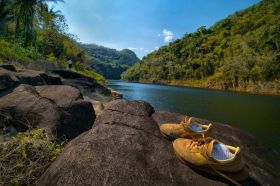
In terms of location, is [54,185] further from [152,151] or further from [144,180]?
[152,151]

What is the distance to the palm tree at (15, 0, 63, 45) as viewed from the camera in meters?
51.8

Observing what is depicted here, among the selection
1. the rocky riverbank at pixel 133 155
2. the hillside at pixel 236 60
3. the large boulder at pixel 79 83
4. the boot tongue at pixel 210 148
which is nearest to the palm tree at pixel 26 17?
the large boulder at pixel 79 83

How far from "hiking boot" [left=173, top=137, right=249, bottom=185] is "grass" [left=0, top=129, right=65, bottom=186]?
2.71 meters

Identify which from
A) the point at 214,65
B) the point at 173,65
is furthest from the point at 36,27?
the point at 173,65

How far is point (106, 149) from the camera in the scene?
14.4 feet

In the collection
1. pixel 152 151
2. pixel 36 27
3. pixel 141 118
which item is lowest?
pixel 152 151

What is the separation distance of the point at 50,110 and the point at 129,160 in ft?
19.5

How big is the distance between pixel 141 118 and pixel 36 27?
6688 centimetres

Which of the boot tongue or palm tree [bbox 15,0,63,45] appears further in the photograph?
palm tree [bbox 15,0,63,45]

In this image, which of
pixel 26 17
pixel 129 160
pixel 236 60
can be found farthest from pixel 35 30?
pixel 236 60

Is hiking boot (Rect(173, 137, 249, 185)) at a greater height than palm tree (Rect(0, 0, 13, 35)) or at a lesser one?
lesser

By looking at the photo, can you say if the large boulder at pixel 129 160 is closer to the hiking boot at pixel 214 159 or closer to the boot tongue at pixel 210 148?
the hiking boot at pixel 214 159

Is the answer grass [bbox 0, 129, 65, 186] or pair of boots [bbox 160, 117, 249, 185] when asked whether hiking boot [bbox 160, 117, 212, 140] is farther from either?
grass [bbox 0, 129, 65, 186]

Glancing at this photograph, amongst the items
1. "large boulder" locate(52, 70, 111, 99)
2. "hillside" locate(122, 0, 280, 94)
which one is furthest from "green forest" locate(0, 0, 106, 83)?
"hillside" locate(122, 0, 280, 94)
